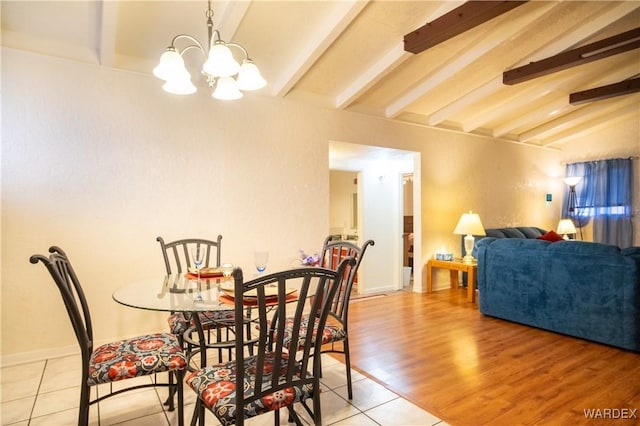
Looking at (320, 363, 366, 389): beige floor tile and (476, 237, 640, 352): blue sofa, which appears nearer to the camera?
(320, 363, 366, 389): beige floor tile

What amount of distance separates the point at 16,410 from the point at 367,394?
2.09 meters

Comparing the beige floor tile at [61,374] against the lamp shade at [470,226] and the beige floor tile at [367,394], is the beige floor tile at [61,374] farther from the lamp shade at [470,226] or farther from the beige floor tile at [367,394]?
the lamp shade at [470,226]

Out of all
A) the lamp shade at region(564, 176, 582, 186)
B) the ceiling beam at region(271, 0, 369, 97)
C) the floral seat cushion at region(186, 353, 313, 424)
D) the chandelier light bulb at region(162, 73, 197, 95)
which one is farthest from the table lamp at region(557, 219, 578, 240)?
the chandelier light bulb at region(162, 73, 197, 95)

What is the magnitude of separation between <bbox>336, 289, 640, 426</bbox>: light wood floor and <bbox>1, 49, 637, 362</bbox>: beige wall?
4.98ft

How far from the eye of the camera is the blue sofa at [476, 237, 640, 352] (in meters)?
2.96

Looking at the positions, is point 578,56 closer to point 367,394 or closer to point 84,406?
point 367,394

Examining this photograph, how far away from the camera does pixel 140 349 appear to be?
1.84 m

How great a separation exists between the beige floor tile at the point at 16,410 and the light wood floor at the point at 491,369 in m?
2.08

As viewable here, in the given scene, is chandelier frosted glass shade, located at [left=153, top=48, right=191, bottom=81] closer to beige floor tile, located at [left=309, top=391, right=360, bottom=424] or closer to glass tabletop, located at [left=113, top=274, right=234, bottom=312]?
glass tabletop, located at [left=113, top=274, right=234, bottom=312]

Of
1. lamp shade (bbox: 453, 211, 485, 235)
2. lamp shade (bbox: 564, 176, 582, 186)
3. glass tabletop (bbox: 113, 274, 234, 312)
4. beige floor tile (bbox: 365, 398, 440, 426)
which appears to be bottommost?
beige floor tile (bbox: 365, 398, 440, 426)

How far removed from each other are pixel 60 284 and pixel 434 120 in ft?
15.9

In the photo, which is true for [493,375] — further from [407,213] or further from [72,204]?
[407,213]

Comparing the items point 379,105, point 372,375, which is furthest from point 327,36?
point 372,375

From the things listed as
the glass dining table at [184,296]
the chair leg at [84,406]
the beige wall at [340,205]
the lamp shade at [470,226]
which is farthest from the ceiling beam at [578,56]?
the chair leg at [84,406]
